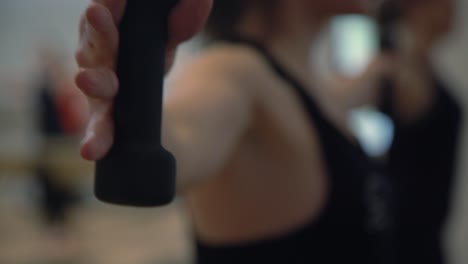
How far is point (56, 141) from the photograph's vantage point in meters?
2.95

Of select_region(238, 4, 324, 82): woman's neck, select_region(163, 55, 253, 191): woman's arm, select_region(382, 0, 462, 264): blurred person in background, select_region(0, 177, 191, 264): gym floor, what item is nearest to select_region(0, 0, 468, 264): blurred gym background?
select_region(0, 177, 191, 264): gym floor

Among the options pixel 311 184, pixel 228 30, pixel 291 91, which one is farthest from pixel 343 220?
pixel 228 30

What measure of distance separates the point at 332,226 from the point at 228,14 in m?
0.29

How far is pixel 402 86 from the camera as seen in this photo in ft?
3.16

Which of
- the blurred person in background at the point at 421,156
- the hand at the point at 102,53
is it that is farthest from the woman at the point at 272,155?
the blurred person in background at the point at 421,156

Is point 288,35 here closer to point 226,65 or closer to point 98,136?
point 226,65

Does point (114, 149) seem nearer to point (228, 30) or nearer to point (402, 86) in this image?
point (228, 30)

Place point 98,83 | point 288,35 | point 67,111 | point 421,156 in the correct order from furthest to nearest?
point 67,111 → point 421,156 → point 288,35 → point 98,83

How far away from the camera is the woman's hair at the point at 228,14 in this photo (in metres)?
0.61

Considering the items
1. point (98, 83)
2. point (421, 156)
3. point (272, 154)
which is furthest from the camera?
point (421, 156)

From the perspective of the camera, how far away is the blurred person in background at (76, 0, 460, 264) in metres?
0.45

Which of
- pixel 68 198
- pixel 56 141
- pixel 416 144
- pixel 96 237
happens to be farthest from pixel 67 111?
pixel 416 144

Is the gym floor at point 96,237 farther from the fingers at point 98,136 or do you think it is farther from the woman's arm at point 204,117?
the fingers at point 98,136

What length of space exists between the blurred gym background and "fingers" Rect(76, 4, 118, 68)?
1391 mm
